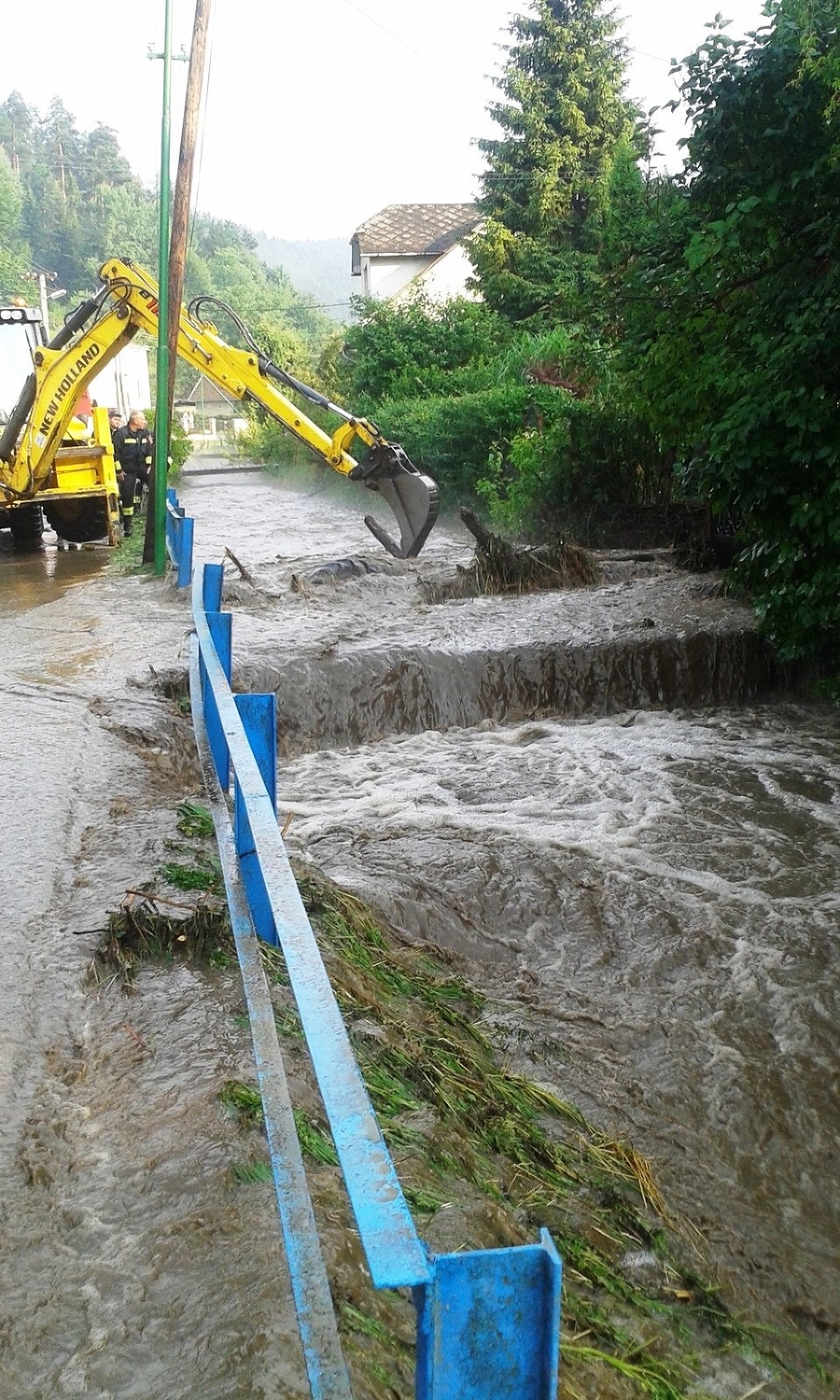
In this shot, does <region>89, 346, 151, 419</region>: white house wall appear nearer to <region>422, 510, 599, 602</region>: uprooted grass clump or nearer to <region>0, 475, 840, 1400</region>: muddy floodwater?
<region>422, 510, 599, 602</region>: uprooted grass clump

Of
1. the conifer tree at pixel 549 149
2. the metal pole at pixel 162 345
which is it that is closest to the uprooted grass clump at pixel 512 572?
the metal pole at pixel 162 345

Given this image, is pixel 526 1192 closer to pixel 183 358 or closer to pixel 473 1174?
pixel 473 1174

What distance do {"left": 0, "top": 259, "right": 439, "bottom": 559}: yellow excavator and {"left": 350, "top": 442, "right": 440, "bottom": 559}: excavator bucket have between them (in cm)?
1

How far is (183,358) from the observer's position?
48.4 feet

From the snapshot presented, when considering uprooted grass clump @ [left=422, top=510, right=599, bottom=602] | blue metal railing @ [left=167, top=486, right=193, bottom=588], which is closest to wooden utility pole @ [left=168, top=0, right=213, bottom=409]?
blue metal railing @ [left=167, top=486, right=193, bottom=588]

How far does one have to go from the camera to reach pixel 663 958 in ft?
19.7

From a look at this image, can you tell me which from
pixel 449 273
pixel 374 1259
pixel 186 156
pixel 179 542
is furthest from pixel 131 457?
pixel 449 273

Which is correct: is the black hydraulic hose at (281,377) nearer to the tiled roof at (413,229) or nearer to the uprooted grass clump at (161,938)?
the uprooted grass clump at (161,938)

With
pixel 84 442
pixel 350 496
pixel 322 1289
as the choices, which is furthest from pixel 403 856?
pixel 350 496

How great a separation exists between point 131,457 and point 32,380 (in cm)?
550

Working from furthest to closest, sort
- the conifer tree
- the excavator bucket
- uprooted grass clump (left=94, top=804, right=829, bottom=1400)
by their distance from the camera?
1. the conifer tree
2. the excavator bucket
3. uprooted grass clump (left=94, top=804, right=829, bottom=1400)

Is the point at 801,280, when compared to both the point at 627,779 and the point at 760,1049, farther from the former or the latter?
the point at 760,1049

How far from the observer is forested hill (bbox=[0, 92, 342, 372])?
107 metres

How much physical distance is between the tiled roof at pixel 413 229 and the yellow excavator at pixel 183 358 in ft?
110
